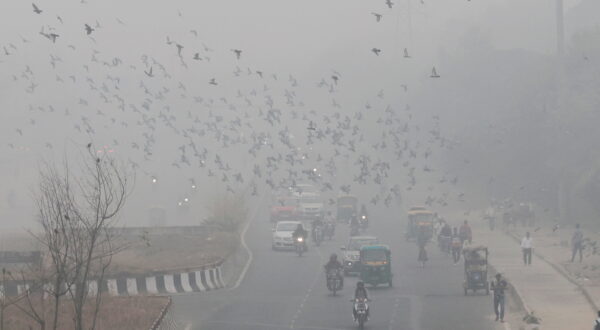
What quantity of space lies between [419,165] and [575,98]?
42995 millimetres

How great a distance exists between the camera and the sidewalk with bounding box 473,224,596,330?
112 feet

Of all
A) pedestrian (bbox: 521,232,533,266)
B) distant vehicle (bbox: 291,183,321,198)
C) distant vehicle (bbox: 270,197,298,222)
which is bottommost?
pedestrian (bbox: 521,232,533,266)

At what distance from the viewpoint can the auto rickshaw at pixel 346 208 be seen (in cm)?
7985

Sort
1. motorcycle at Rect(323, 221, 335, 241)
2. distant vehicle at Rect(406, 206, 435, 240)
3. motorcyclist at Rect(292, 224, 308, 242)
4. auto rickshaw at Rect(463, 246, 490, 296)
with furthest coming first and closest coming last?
motorcycle at Rect(323, 221, 335, 241) < distant vehicle at Rect(406, 206, 435, 240) < motorcyclist at Rect(292, 224, 308, 242) < auto rickshaw at Rect(463, 246, 490, 296)

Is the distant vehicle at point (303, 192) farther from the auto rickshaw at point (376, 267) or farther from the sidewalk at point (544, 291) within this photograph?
the auto rickshaw at point (376, 267)

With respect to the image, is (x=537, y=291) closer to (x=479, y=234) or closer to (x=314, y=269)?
(x=314, y=269)

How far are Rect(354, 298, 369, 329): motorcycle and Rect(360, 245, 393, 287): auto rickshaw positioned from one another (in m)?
10.8

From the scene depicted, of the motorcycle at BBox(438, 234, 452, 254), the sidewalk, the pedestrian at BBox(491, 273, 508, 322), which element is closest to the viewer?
the sidewalk

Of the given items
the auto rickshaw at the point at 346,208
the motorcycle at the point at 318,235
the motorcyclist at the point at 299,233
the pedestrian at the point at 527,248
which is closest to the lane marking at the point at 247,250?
the motorcyclist at the point at 299,233

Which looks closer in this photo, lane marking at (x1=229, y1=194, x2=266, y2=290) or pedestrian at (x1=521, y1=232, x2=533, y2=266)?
lane marking at (x1=229, y1=194, x2=266, y2=290)

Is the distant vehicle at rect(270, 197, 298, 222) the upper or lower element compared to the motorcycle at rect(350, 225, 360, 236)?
upper

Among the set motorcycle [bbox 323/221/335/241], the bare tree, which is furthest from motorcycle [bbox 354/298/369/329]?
motorcycle [bbox 323/221/335/241]

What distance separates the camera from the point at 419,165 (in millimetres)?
118062

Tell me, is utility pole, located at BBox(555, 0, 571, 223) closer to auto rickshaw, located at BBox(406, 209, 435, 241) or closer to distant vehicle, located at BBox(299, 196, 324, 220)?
auto rickshaw, located at BBox(406, 209, 435, 241)
